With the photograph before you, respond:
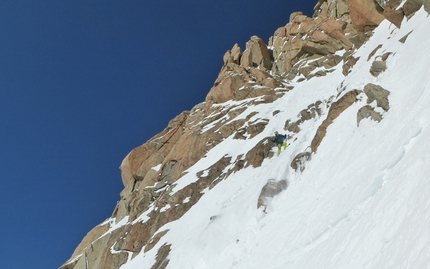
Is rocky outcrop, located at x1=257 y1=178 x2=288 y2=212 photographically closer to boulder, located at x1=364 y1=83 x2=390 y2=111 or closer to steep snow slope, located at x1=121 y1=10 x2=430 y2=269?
steep snow slope, located at x1=121 y1=10 x2=430 y2=269

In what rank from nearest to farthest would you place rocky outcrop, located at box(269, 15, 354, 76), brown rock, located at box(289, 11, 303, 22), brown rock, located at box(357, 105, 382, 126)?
1. brown rock, located at box(357, 105, 382, 126)
2. rocky outcrop, located at box(269, 15, 354, 76)
3. brown rock, located at box(289, 11, 303, 22)

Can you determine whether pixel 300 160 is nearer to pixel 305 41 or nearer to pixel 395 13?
pixel 395 13

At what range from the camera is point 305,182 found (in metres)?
19.7

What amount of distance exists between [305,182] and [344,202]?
6102 millimetres

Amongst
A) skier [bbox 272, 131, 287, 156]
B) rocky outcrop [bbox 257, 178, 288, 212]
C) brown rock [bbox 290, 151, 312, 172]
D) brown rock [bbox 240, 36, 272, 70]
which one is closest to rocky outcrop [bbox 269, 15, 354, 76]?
brown rock [bbox 240, 36, 272, 70]

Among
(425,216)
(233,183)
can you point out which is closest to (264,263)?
(425,216)

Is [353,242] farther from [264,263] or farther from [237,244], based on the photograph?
[237,244]

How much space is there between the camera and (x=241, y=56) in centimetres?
7119

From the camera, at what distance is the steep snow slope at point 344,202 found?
30.5 ft

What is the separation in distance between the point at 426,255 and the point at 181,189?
28.0 metres

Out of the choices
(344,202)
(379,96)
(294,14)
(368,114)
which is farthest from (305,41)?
(344,202)

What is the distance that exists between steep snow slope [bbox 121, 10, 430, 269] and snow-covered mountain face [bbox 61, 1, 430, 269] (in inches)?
2.5

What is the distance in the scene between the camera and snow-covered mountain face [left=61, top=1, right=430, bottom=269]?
33.7 ft

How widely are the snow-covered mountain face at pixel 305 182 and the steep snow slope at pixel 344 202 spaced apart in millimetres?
63
